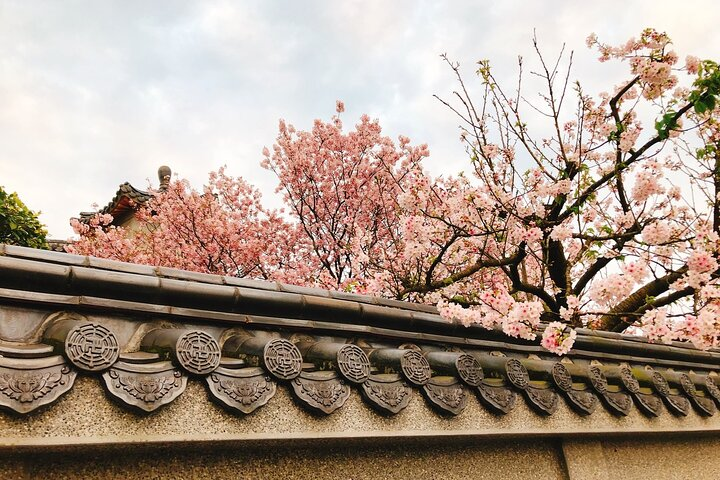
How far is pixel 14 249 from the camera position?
207cm

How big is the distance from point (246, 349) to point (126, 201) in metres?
16.6

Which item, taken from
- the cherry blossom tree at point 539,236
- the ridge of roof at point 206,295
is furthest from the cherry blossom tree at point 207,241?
the ridge of roof at point 206,295

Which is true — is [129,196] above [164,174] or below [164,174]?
below

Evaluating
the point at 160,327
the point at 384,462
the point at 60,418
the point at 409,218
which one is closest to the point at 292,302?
the point at 160,327

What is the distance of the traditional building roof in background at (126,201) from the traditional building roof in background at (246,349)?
14.9m

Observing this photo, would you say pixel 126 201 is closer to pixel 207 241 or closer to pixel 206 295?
pixel 207 241

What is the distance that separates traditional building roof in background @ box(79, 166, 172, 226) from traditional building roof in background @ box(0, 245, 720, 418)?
1494cm

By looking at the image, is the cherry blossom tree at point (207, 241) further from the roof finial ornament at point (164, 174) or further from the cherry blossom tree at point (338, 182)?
the roof finial ornament at point (164, 174)

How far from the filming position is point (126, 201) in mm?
16734

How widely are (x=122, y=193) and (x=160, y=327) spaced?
16212 millimetres

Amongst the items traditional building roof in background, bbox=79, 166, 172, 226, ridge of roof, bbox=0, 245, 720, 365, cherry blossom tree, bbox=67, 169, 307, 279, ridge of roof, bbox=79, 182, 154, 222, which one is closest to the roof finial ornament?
traditional building roof in background, bbox=79, 166, 172, 226

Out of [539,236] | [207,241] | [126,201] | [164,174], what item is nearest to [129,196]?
[126,201]

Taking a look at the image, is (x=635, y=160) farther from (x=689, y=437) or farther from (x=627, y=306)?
(x=689, y=437)

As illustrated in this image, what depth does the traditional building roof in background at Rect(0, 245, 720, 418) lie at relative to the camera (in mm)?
1644
